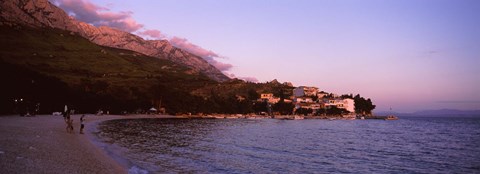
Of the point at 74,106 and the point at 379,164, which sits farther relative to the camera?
the point at 74,106

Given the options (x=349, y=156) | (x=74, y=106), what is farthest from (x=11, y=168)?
(x=74, y=106)

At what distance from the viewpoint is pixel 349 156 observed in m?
36.9

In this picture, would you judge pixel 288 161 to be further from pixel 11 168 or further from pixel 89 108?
pixel 89 108

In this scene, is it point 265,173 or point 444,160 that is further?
point 444,160

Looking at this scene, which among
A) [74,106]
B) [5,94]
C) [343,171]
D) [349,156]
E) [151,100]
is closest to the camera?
[343,171]

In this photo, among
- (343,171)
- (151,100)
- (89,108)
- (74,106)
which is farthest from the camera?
(151,100)

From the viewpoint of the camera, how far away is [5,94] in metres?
74.0

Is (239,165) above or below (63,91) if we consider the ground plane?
below

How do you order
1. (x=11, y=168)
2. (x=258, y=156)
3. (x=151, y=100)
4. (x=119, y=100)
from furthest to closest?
(x=151, y=100)
(x=119, y=100)
(x=258, y=156)
(x=11, y=168)

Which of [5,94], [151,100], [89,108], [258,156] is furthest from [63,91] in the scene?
[258,156]

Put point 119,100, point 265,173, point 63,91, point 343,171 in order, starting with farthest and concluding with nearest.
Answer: point 119,100, point 63,91, point 343,171, point 265,173

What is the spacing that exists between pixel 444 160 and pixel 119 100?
137 m

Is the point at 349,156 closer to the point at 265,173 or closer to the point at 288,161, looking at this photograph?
the point at 288,161

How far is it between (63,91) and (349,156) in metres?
96.4
